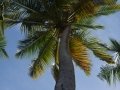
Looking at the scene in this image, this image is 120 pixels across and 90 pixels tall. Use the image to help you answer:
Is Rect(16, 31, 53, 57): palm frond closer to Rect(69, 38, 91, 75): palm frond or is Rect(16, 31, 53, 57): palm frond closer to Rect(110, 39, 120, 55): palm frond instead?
Rect(69, 38, 91, 75): palm frond

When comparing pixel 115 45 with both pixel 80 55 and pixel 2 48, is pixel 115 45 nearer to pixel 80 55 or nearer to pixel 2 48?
pixel 80 55

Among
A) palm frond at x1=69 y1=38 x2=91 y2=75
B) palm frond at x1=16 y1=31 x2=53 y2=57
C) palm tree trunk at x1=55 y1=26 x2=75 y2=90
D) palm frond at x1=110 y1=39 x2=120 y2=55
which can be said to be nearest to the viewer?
palm tree trunk at x1=55 y1=26 x2=75 y2=90

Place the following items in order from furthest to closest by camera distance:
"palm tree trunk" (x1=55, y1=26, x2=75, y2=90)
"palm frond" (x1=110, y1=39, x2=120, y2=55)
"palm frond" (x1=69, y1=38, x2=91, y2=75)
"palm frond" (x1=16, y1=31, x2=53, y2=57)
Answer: "palm frond" (x1=16, y1=31, x2=53, y2=57) < "palm frond" (x1=69, y1=38, x2=91, y2=75) < "palm frond" (x1=110, y1=39, x2=120, y2=55) < "palm tree trunk" (x1=55, y1=26, x2=75, y2=90)

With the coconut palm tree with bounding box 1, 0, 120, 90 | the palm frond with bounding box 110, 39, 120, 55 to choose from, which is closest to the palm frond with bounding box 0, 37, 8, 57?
the coconut palm tree with bounding box 1, 0, 120, 90

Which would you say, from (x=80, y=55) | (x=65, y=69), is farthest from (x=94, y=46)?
(x=65, y=69)

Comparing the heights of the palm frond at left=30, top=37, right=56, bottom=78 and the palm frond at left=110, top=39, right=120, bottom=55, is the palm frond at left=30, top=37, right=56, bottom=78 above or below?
below

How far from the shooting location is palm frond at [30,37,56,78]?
19.6 meters

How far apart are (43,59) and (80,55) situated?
7.23ft

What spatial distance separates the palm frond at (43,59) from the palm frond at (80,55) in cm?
115

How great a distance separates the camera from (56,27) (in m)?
18.2

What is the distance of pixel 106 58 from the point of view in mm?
19141

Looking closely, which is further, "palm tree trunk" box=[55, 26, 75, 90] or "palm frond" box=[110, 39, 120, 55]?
"palm frond" box=[110, 39, 120, 55]

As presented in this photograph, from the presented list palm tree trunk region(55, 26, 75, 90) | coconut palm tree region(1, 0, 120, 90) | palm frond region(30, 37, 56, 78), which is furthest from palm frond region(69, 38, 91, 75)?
palm tree trunk region(55, 26, 75, 90)

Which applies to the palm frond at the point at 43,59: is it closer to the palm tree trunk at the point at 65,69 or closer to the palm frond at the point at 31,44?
the palm frond at the point at 31,44
